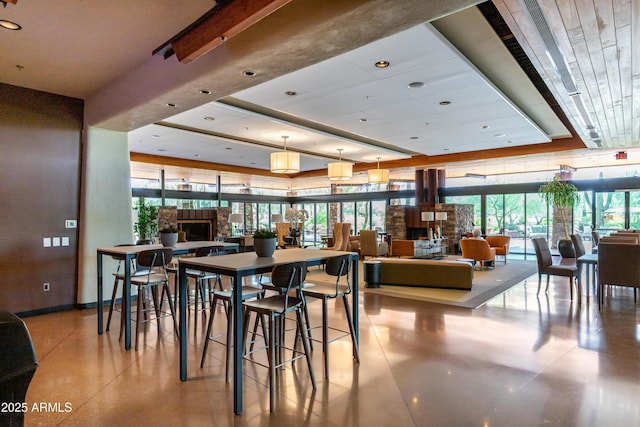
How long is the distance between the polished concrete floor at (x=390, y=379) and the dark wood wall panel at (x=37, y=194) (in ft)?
2.53

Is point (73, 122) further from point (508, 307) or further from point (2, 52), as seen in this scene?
point (508, 307)

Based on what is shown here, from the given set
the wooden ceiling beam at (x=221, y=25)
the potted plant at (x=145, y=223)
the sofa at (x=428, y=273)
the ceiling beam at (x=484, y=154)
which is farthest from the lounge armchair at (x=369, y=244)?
the wooden ceiling beam at (x=221, y=25)

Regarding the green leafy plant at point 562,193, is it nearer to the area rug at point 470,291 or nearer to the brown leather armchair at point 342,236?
the area rug at point 470,291

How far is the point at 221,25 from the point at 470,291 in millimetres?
5825

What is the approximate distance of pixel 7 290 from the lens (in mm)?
4754

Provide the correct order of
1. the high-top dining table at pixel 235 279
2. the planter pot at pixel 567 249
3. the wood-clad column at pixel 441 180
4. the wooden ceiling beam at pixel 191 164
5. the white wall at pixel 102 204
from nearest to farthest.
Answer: the high-top dining table at pixel 235 279, the white wall at pixel 102 204, the planter pot at pixel 567 249, the wooden ceiling beam at pixel 191 164, the wood-clad column at pixel 441 180

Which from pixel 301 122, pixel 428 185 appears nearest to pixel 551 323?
pixel 301 122

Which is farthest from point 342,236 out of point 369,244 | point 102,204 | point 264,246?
point 264,246

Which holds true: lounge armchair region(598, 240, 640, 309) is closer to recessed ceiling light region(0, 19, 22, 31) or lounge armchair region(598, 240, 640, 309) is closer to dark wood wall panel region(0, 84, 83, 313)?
recessed ceiling light region(0, 19, 22, 31)

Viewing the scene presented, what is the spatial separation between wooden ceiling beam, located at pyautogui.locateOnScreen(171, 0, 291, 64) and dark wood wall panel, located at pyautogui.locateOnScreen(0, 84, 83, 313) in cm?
305

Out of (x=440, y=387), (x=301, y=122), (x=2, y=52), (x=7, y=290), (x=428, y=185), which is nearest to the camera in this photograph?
(x=440, y=387)

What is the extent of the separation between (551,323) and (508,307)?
0.85 metres

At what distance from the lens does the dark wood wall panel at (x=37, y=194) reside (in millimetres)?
4758

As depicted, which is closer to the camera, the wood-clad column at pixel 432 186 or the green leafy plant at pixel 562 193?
the green leafy plant at pixel 562 193
